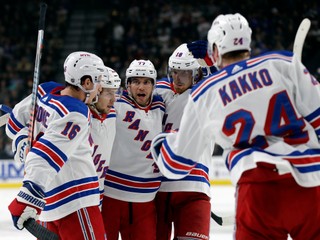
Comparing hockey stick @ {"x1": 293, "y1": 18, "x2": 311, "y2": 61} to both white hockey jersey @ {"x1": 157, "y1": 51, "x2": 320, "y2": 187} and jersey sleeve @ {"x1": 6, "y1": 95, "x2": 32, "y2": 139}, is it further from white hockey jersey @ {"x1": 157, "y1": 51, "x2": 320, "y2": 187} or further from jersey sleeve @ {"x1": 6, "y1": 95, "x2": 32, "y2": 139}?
jersey sleeve @ {"x1": 6, "y1": 95, "x2": 32, "y2": 139}

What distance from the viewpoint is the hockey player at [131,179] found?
364 cm

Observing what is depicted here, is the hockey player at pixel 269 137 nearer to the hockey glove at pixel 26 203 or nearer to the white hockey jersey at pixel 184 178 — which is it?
the hockey glove at pixel 26 203

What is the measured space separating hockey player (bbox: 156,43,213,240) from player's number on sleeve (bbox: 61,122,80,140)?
94cm

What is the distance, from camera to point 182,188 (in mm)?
3738

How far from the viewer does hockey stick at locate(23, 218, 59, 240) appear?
2.77 metres

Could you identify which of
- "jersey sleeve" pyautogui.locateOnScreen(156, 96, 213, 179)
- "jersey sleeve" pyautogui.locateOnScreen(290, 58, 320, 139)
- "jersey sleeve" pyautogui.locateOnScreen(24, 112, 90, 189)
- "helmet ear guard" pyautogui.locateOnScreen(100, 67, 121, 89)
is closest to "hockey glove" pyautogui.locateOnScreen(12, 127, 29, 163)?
"helmet ear guard" pyautogui.locateOnScreen(100, 67, 121, 89)

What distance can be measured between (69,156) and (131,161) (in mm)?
772

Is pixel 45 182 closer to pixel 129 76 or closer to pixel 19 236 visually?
pixel 129 76

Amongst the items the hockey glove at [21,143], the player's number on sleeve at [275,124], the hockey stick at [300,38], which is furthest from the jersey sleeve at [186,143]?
the hockey glove at [21,143]

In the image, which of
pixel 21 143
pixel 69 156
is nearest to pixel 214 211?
pixel 21 143

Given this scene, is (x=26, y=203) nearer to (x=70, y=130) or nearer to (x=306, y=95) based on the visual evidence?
(x=70, y=130)

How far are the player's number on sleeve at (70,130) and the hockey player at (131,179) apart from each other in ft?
2.57

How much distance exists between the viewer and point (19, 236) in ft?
16.8

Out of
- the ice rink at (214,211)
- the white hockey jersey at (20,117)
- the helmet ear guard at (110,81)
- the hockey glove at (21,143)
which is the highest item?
the helmet ear guard at (110,81)
